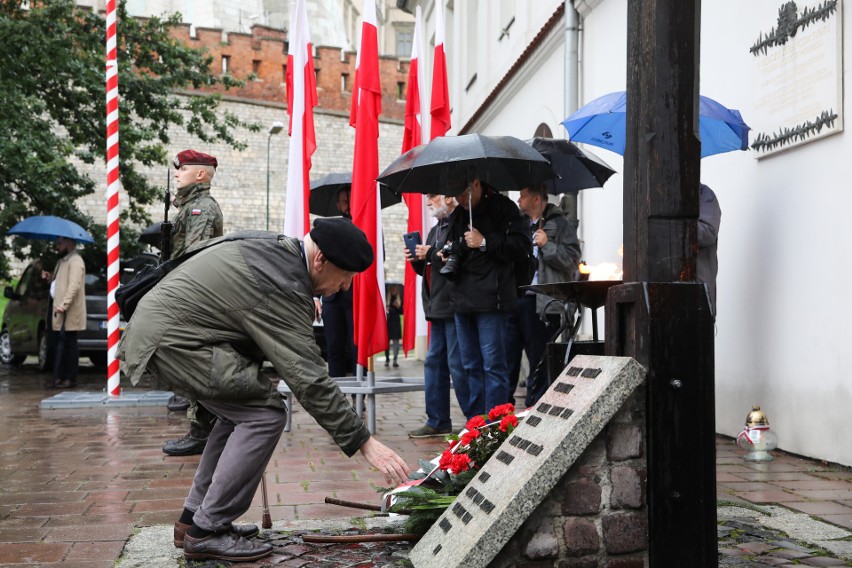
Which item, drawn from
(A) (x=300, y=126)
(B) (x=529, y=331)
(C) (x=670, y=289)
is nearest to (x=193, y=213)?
(A) (x=300, y=126)

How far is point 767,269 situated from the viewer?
6754 mm

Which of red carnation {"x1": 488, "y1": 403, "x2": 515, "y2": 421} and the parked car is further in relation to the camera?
the parked car

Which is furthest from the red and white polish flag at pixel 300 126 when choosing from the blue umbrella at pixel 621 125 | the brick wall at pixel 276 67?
the brick wall at pixel 276 67

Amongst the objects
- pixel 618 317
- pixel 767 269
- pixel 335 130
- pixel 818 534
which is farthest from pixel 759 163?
pixel 335 130

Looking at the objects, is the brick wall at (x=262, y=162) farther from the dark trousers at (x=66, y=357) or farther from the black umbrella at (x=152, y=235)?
the black umbrella at (x=152, y=235)

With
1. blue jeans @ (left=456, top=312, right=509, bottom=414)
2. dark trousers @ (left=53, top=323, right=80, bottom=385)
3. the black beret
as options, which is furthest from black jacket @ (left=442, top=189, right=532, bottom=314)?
dark trousers @ (left=53, top=323, right=80, bottom=385)

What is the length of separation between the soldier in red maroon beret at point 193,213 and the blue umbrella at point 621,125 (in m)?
2.52

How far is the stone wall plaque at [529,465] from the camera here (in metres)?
3.18

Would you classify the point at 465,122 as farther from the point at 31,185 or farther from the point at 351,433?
the point at 351,433

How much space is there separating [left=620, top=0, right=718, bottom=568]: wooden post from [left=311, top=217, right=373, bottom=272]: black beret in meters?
0.95

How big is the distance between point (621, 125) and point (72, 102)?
1111 cm

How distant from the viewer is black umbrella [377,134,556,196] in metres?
6.43

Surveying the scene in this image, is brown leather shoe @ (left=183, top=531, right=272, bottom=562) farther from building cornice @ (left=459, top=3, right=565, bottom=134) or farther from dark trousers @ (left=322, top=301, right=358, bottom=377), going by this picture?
building cornice @ (left=459, top=3, right=565, bottom=134)

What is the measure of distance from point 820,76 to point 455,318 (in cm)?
272
